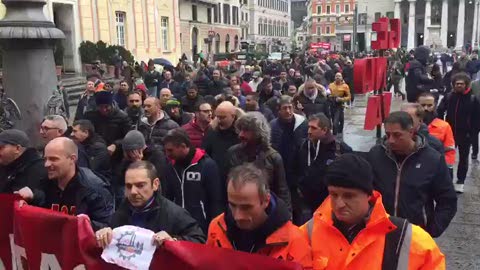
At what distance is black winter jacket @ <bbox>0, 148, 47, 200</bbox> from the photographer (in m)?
4.17

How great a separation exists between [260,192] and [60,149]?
69.1 inches

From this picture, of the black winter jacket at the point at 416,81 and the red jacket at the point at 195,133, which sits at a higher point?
the black winter jacket at the point at 416,81

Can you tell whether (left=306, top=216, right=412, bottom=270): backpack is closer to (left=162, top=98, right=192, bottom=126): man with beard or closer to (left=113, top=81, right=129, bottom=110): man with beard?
(left=162, top=98, right=192, bottom=126): man with beard

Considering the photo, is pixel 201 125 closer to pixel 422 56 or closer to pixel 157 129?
pixel 157 129

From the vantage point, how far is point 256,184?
274cm

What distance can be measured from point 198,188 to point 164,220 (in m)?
1.19

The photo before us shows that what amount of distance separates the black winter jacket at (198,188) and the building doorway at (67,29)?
22683 millimetres

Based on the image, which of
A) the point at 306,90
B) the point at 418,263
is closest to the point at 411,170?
the point at 418,263

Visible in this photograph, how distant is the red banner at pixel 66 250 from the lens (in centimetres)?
271

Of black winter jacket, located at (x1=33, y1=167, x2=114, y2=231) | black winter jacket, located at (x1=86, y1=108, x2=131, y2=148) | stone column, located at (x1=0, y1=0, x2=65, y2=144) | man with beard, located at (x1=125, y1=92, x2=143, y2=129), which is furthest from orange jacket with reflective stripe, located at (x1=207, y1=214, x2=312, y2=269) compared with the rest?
stone column, located at (x1=0, y1=0, x2=65, y2=144)

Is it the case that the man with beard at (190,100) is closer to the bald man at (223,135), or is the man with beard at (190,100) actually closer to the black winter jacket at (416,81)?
the bald man at (223,135)

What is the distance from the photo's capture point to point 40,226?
3.48 meters

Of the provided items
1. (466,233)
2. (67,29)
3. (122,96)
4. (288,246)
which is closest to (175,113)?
(122,96)

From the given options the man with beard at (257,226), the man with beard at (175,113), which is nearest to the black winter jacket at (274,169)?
the man with beard at (257,226)
